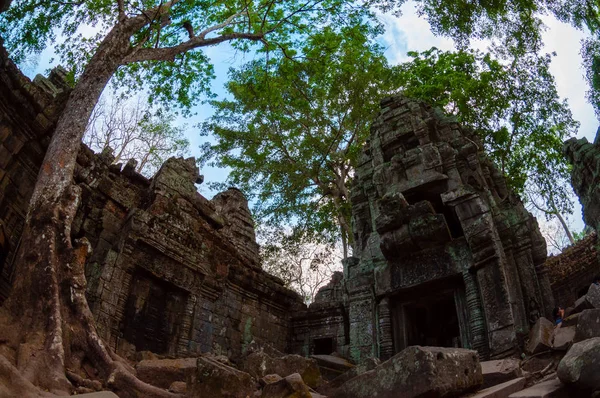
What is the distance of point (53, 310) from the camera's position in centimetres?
386

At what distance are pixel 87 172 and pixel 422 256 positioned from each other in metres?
6.09

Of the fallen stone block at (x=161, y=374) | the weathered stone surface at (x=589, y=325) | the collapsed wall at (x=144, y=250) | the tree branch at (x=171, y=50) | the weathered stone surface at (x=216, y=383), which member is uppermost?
the tree branch at (x=171, y=50)

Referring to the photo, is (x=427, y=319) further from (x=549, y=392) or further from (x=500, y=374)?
(x=549, y=392)

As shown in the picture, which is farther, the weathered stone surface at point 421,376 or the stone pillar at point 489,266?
the stone pillar at point 489,266

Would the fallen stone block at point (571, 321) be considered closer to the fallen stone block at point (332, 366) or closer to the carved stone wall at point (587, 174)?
the carved stone wall at point (587, 174)

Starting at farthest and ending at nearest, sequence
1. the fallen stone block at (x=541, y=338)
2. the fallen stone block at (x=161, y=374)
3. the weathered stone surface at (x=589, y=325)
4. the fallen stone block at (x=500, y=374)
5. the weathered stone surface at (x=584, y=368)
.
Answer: the fallen stone block at (x=541, y=338) → the fallen stone block at (x=500, y=374) → the fallen stone block at (x=161, y=374) → the weathered stone surface at (x=589, y=325) → the weathered stone surface at (x=584, y=368)

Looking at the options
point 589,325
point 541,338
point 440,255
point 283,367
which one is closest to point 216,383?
point 283,367

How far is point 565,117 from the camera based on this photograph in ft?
49.2

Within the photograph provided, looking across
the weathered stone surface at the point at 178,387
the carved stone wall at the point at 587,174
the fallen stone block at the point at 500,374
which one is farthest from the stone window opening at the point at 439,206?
the weathered stone surface at the point at 178,387

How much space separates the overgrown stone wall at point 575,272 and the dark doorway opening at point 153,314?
30.4ft

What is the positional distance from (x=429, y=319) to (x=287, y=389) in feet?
18.1

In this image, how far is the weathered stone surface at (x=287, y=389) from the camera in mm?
3135

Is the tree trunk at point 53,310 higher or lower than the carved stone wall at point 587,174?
lower

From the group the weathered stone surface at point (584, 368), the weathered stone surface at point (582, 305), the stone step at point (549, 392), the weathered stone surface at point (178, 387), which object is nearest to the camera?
the weathered stone surface at point (584, 368)
